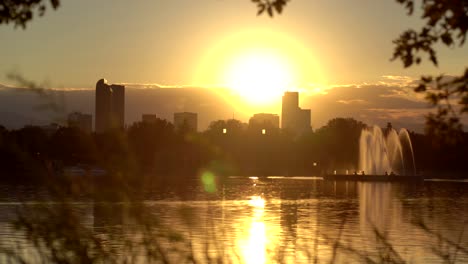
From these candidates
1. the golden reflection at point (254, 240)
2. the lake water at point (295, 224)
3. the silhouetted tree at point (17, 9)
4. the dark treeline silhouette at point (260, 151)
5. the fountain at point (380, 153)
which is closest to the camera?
the silhouetted tree at point (17, 9)

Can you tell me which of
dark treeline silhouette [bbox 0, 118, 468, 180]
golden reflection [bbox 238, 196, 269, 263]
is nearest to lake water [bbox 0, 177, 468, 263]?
golden reflection [bbox 238, 196, 269, 263]

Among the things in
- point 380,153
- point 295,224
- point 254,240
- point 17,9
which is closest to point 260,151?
point 380,153

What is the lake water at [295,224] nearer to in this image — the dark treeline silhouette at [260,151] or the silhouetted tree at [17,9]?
the silhouetted tree at [17,9]

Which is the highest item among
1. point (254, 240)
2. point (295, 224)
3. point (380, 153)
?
point (380, 153)

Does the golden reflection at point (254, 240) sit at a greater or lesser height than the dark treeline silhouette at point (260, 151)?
lesser

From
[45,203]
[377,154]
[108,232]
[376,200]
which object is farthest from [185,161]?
[45,203]

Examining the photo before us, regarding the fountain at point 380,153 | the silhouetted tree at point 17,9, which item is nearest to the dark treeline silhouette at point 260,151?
the fountain at point 380,153

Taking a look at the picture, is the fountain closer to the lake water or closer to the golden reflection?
the lake water

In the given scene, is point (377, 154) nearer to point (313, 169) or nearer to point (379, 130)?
point (379, 130)

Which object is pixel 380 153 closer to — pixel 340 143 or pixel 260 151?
pixel 340 143

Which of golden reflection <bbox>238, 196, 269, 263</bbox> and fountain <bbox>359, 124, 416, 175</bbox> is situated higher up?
fountain <bbox>359, 124, 416, 175</bbox>

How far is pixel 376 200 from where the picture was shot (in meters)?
59.0

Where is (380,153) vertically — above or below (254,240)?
above

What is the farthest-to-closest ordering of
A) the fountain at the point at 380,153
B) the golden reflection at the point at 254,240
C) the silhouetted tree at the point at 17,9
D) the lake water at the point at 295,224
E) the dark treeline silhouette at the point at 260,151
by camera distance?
the dark treeline silhouette at the point at 260,151 < the fountain at the point at 380,153 < the golden reflection at the point at 254,240 < the lake water at the point at 295,224 < the silhouetted tree at the point at 17,9
